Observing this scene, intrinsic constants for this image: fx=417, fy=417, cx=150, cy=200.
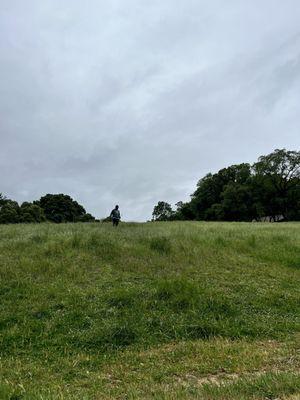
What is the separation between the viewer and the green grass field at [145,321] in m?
6.13

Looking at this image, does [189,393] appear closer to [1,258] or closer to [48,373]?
[48,373]

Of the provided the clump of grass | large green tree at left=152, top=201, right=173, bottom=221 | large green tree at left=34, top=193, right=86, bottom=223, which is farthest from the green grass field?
large green tree at left=152, top=201, right=173, bottom=221

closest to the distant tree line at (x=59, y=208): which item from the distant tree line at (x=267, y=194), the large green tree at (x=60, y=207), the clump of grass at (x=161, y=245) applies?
the large green tree at (x=60, y=207)

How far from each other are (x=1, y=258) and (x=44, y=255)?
1.46 metres

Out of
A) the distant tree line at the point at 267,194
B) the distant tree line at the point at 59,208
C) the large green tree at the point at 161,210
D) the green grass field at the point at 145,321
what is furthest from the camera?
the large green tree at the point at 161,210

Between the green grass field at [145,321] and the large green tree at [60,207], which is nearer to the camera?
the green grass field at [145,321]

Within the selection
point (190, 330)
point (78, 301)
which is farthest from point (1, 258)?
point (190, 330)

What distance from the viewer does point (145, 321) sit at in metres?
9.41

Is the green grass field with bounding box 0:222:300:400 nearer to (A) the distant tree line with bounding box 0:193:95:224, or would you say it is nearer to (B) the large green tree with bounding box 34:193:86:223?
(A) the distant tree line with bounding box 0:193:95:224

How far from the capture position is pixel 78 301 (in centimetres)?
1064

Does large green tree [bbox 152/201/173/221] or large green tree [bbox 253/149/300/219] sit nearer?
large green tree [bbox 253/149/300/219]

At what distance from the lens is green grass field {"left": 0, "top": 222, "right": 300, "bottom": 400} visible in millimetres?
6133

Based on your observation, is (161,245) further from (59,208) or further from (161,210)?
(161,210)

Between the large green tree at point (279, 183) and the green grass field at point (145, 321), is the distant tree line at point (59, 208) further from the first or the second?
the green grass field at point (145, 321)
